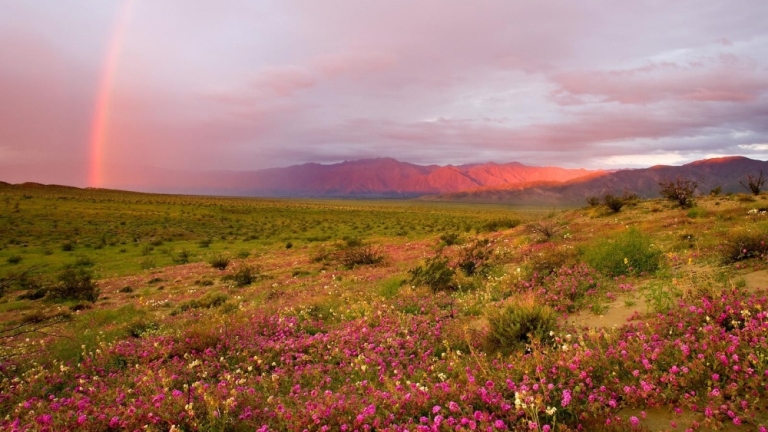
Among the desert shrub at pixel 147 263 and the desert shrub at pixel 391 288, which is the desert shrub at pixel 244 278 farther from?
the desert shrub at pixel 147 263

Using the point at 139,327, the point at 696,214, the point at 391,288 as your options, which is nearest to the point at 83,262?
the point at 139,327

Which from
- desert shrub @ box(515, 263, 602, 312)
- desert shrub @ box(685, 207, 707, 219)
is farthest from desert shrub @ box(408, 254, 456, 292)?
desert shrub @ box(685, 207, 707, 219)

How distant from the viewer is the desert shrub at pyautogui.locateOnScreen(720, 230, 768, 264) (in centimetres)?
865

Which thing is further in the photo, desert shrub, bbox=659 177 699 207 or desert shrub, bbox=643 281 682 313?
desert shrub, bbox=659 177 699 207

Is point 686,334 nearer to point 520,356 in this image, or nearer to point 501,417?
point 520,356

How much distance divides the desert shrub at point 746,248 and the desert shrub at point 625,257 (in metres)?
1.44

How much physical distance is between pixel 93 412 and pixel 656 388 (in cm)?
650

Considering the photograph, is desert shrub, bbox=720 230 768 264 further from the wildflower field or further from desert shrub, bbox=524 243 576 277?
desert shrub, bbox=524 243 576 277

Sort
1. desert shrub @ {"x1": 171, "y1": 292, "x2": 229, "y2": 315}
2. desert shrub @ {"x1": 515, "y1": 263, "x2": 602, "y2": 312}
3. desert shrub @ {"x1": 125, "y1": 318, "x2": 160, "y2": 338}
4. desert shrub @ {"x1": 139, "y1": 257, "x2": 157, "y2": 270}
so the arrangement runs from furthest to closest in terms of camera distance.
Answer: desert shrub @ {"x1": 139, "y1": 257, "x2": 157, "y2": 270} → desert shrub @ {"x1": 171, "y1": 292, "x2": 229, "y2": 315} → desert shrub @ {"x1": 125, "y1": 318, "x2": 160, "y2": 338} → desert shrub @ {"x1": 515, "y1": 263, "x2": 602, "y2": 312}

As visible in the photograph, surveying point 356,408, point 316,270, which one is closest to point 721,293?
point 356,408

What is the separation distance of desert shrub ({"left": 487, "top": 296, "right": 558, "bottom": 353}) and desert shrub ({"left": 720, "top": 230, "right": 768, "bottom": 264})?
566 centimetres

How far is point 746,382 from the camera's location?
12.3 ft

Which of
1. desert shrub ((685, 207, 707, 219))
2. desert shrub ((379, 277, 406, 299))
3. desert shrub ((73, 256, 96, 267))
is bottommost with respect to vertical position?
desert shrub ((73, 256, 96, 267))

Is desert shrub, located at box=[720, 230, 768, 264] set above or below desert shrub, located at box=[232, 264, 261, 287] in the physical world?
above
